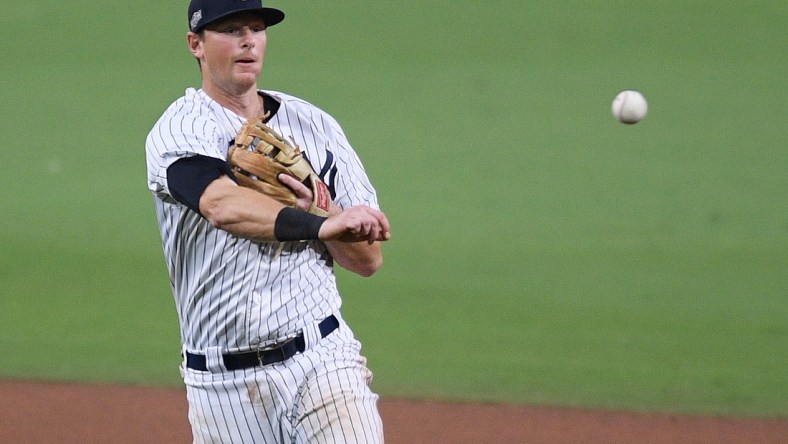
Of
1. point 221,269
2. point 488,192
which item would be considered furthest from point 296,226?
point 488,192

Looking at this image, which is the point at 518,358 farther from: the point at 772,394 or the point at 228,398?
the point at 228,398

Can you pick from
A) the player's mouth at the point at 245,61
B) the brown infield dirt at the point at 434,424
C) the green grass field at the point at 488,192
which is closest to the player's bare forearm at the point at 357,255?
the player's mouth at the point at 245,61

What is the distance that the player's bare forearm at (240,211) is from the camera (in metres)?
3.24

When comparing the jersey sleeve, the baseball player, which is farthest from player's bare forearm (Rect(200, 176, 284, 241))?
the jersey sleeve

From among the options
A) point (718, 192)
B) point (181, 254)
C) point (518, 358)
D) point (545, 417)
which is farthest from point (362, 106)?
Result: point (181, 254)

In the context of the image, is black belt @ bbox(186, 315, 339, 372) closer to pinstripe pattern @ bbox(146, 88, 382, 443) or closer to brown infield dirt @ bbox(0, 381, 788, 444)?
pinstripe pattern @ bbox(146, 88, 382, 443)

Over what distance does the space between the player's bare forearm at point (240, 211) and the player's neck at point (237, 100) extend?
518 mm

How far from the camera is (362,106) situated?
1112 cm

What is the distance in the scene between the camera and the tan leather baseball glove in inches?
138

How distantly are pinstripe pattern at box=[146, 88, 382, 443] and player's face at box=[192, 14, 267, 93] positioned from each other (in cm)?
9

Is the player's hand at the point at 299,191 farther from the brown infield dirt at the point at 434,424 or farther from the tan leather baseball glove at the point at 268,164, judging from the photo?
the brown infield dirt at the point at 434,424

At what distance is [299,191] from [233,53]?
1.66 feet

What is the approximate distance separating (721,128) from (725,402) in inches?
171

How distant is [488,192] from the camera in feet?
32.2
